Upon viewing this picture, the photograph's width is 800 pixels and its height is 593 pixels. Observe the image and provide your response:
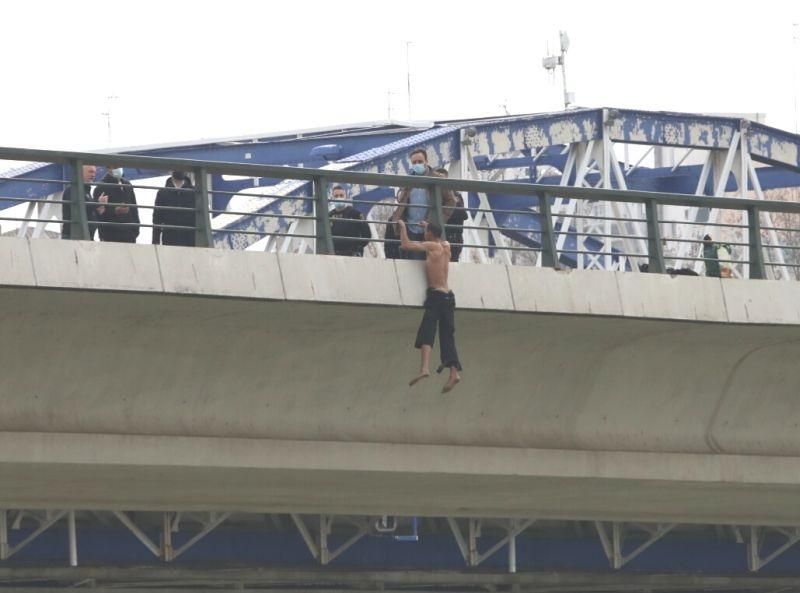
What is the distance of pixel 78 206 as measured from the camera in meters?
15.2

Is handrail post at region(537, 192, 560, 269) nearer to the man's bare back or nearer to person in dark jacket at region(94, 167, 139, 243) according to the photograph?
the man's bare back

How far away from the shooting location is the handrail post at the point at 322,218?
16.3 meters

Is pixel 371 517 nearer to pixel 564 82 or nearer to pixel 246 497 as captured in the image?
pixel 246 497

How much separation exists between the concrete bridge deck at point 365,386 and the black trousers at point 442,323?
251mm

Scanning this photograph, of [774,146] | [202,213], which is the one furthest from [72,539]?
[774,146]

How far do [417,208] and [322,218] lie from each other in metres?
1.52

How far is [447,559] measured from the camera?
81.0ft

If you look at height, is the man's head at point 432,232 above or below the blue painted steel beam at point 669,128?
below

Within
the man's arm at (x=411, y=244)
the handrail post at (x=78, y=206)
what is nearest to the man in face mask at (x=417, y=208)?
the man's arm at (x=411, y=244)

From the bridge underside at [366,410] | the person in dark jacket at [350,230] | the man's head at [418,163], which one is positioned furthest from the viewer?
the man's head at [418,163]

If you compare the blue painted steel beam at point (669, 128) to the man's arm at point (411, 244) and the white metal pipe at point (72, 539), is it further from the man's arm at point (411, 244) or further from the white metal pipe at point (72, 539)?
the man's arm at point (411, 244)

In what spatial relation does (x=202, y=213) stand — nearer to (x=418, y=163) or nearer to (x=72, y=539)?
(x=418, y=163)

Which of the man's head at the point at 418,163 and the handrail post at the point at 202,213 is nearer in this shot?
the handrail post at the point at 202,213

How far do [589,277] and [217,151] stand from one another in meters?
22.3
